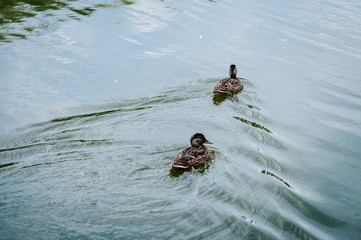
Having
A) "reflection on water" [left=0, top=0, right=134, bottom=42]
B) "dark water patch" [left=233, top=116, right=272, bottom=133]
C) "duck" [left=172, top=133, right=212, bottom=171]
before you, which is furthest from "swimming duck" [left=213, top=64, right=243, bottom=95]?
"reflection on water" [left=0, top=0, right=134, bottom=42]

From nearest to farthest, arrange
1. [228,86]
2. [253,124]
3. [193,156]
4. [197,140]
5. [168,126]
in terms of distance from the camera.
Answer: [193,156]
[197,140]
[168,126]
[253,124]
[228,86]

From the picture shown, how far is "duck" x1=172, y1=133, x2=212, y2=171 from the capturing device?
6656mm

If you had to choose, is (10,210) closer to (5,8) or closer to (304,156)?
(304,156)

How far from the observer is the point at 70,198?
19.2 ft

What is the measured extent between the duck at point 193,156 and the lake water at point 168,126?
0.58 feet

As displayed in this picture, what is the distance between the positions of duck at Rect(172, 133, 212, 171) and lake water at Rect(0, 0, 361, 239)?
0.58 feet

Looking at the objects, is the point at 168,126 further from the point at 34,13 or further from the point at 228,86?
the point at 34,13

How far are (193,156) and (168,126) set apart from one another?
159cm

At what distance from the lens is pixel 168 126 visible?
26.9 ft

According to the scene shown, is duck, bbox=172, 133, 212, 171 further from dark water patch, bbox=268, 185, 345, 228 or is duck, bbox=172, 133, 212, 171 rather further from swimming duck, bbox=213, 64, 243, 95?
swimming duck, bbox=213, 64, 243, 95

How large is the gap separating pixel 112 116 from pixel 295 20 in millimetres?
12008

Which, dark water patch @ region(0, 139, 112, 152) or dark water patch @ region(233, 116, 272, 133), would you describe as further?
dark water patch @ region(233, 116, 272, 133)

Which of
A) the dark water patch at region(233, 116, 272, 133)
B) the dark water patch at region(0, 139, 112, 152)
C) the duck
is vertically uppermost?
the duck

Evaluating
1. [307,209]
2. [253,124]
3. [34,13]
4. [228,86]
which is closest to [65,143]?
[253,124]
